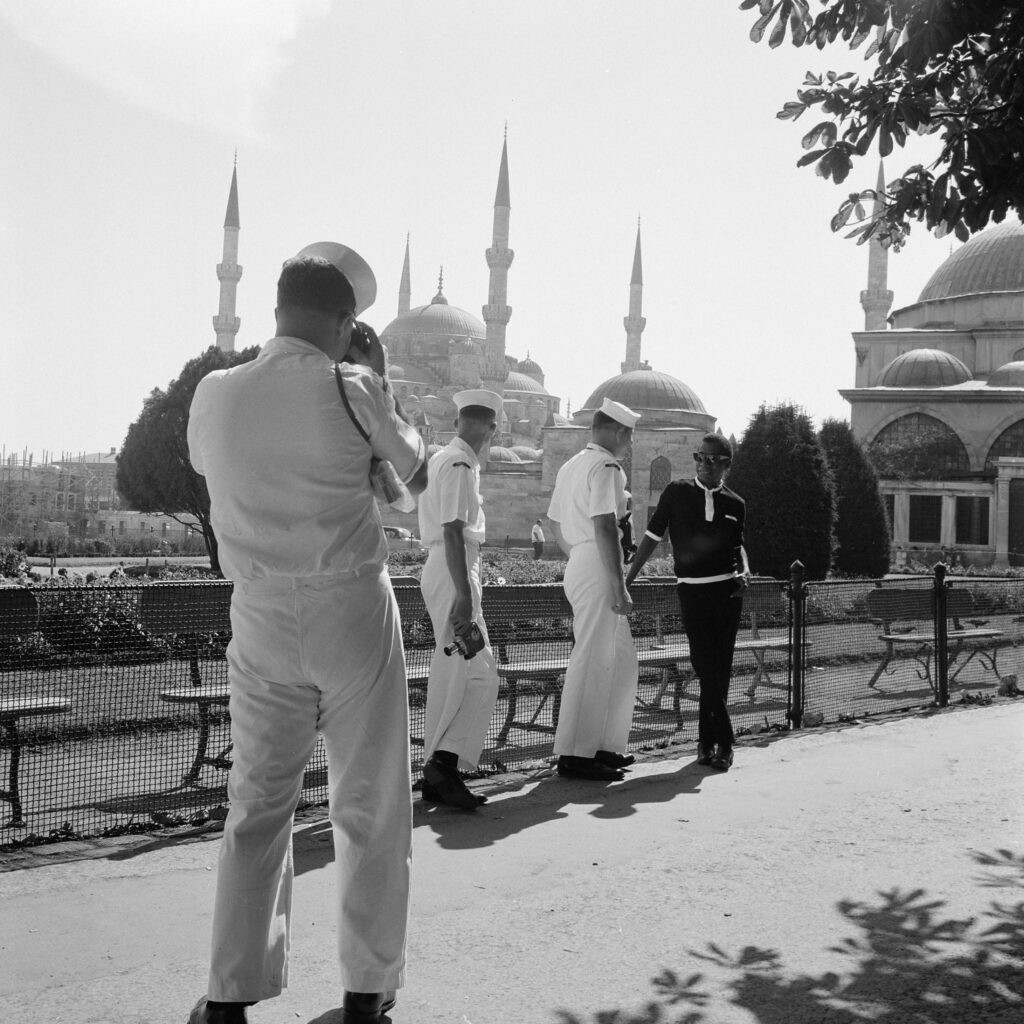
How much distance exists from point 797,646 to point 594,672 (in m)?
2.21

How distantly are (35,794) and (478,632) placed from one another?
1.90 meters

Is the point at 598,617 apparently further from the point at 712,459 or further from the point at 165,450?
the point at 165,450

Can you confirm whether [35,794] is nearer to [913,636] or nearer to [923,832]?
[923,832]

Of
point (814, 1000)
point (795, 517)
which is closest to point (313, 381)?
point (814, 1000)

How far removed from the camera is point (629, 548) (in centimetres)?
534

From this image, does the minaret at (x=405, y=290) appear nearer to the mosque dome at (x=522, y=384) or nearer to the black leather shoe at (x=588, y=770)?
the mosque dome at (x=522, y=384)

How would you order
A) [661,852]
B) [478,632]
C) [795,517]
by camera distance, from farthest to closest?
[795,517] → [478,632] → [661,852]

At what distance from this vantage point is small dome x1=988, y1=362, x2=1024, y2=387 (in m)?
39.5

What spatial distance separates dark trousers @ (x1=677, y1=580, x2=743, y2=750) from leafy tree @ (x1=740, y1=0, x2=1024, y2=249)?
188 cm

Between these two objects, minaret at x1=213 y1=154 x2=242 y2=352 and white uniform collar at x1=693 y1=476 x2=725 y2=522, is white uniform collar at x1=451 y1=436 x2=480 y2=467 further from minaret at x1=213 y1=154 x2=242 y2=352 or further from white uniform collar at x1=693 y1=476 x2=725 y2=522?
minaret at x1=213 y1=154 x2=242 y2=352

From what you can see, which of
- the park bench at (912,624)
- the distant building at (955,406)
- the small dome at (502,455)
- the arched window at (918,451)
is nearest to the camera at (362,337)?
the park bench at (912,624)

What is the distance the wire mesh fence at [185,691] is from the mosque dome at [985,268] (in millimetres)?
41536

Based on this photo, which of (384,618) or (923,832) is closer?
(384,618)

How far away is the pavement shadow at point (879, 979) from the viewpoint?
2520mm
